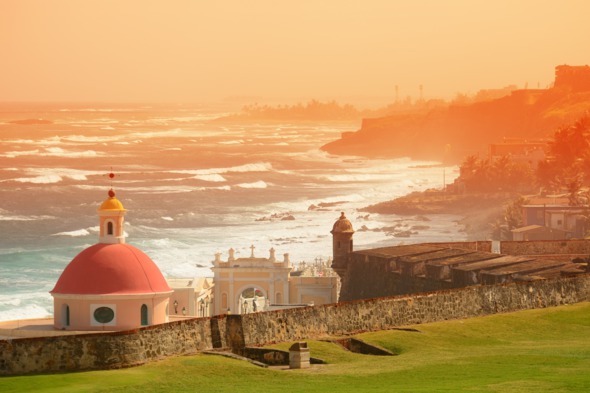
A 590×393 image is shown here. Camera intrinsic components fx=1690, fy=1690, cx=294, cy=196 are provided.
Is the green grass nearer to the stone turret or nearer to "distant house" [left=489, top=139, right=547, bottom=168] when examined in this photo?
the stone turret

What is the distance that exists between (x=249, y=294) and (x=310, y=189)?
9494cm

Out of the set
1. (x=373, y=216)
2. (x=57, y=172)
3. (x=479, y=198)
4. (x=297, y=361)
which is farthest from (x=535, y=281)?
(x=57, y=172)

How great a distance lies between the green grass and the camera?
26.8 metres

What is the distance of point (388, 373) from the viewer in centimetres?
2883

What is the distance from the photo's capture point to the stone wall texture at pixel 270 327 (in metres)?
28.9

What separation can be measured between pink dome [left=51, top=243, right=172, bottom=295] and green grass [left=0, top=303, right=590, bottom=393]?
6341 millimetres

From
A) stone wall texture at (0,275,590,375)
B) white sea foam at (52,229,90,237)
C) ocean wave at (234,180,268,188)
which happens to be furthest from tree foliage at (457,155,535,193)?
stone wall texture at (0,275,590,375)

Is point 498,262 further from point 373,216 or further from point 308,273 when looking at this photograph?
point 373,216

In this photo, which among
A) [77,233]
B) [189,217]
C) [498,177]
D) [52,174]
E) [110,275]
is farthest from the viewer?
[52,174]

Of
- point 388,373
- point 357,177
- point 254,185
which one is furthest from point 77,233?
point 388,373

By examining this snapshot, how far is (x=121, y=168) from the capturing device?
19925 cm

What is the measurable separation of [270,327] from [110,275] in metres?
6.44

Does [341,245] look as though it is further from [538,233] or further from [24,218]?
[24,218]

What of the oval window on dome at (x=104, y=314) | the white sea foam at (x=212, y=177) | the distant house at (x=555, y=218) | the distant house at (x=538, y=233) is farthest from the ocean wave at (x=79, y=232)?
the oval window on dome at (x=104, y=314)
